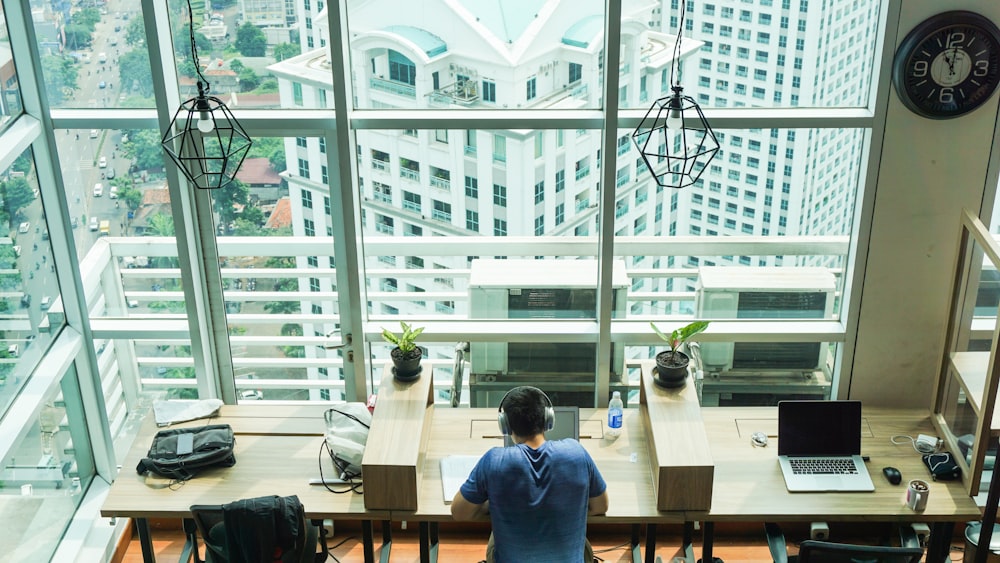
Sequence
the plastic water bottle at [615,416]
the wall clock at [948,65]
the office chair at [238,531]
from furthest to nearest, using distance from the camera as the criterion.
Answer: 1. the plastic water bottle at [615,416]
2. the wall clock at [948,65]
3. the office chair at [238,531]

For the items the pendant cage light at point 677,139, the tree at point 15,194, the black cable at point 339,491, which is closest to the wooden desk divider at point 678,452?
the pendant cage light at point 677,139

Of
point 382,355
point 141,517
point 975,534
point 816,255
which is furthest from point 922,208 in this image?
point 141,517

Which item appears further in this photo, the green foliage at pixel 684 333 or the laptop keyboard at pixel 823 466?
the green foliage at pixel 684 333

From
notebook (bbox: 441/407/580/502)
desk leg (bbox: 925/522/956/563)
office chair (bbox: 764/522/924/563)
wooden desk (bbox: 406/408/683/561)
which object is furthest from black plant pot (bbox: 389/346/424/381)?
desk leg (bbox: 925/522/956/563)

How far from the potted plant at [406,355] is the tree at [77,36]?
2087 mm

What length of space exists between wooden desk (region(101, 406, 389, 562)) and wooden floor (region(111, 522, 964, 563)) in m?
0.51

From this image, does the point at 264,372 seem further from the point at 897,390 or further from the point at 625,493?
the point at 897,390

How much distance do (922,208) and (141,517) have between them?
4215mm

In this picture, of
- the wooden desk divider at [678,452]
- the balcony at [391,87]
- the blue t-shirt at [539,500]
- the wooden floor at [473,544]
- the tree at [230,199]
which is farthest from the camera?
the wooden floor at [473,544]

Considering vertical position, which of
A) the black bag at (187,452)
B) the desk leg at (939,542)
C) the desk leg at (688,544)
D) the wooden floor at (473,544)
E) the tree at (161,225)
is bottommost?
the wooden floor at (473,544)

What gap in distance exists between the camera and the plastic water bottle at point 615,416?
16.8ft

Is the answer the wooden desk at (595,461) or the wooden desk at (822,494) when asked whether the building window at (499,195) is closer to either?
the wooden desk at (595,461)

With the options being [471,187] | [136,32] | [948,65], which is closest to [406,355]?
[471,187]

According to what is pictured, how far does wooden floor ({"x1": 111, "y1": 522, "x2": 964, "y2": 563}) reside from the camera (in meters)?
5.35
